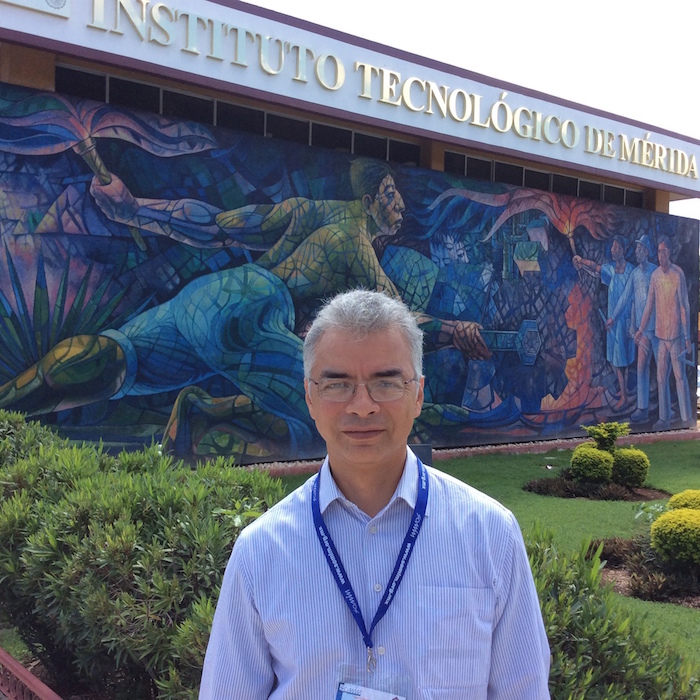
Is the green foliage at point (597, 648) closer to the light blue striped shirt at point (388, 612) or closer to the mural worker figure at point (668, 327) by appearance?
the light blue striped shirt at point (388, 612)

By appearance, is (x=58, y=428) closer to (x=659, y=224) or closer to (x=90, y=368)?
(x=90, y=368)

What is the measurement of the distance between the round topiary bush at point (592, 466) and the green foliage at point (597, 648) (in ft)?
30.0

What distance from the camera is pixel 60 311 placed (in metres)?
9.86

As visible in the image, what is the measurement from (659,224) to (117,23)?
1365cm

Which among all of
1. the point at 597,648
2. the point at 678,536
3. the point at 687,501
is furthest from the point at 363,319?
the point at 687,501

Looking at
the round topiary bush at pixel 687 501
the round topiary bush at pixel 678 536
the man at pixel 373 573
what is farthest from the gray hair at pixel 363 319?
the round topiary bush at pixel 687 501

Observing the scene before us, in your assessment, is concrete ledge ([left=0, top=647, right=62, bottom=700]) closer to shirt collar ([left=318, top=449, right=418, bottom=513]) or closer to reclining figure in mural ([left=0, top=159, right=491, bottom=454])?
shirt collar ([left=318, top=449, right=418, bottom=513])

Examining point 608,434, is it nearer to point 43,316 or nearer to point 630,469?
point 630,469

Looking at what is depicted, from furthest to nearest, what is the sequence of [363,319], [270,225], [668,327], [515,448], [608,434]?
[668,327], [515,448], [608,434], [270,225], [363,319]

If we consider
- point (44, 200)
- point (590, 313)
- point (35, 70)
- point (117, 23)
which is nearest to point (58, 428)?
point (44, 200)

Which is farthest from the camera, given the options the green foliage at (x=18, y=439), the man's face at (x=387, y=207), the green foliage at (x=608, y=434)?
the man's face at (x=387, y=207)

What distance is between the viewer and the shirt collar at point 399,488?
1908 millimetres

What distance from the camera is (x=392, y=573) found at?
1807 millimetres

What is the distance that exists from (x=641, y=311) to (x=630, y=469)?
701 centimetres
